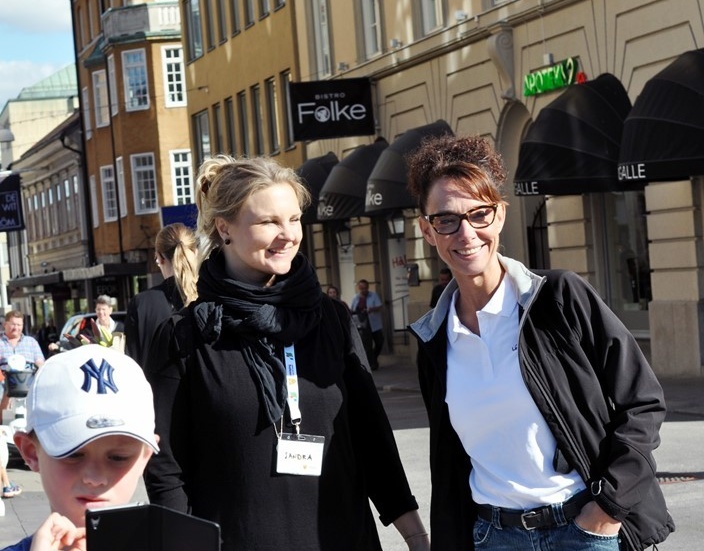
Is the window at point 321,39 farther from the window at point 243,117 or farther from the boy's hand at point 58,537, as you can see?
the boy's hand at point 58,537

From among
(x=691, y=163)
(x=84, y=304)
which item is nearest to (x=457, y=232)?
(x=691, y=163)

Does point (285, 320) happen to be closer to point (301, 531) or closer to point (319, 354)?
point (319, 354)

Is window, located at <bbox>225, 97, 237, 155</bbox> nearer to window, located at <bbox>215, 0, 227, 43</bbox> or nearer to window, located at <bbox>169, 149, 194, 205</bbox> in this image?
window, located at <bbox>215, 0, 227, 43</bbox>

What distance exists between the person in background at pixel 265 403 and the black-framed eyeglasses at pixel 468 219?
16.1 inches

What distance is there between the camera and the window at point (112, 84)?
52531mm

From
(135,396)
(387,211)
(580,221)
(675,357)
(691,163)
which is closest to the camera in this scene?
(135,396)

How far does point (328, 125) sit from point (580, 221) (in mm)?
7739

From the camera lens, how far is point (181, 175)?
51469mm

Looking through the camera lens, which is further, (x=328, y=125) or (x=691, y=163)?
(x=328, y=125)

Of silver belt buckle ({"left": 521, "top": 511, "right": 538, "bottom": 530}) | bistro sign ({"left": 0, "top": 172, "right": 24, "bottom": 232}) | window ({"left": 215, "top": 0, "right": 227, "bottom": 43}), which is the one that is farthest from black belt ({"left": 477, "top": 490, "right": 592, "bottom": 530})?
window ({"left": 215, "top": 0, "right": 227, "bottom": 43})

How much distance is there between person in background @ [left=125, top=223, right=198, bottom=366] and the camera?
22.3ft

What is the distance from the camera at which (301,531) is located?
4.10m

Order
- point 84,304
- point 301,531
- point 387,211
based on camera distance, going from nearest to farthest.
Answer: point 301,531 < point 387,211 < point 84,304

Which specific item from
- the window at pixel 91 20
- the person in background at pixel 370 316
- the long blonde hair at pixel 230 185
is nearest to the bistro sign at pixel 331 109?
the person in background at pixel 370 316
